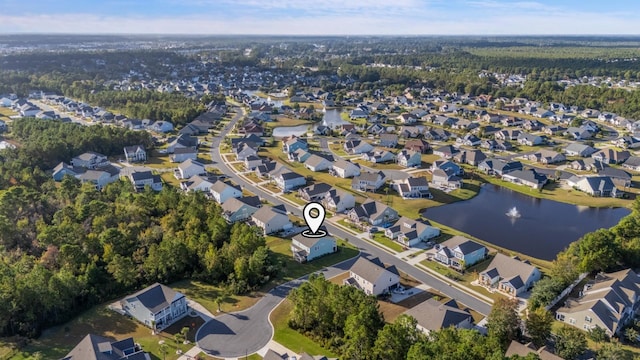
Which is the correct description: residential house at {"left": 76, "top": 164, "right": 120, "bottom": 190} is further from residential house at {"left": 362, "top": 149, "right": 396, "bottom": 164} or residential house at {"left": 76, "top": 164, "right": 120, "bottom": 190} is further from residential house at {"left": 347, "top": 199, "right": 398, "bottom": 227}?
residential house at {"left": 362, "top": 149, "right": 396, "bottom": 164}

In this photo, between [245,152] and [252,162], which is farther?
[245,152]

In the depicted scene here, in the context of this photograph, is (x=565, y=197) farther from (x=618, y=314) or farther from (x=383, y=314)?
(x=383, y=314)

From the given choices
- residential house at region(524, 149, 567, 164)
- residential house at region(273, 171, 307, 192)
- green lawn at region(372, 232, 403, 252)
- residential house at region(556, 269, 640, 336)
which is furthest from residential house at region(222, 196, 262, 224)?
residential house at region(524, 149, 567, 164)

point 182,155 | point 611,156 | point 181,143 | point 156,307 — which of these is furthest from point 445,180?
point 181,143

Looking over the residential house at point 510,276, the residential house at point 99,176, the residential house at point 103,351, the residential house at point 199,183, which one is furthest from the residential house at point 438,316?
the residential house at point 99,176

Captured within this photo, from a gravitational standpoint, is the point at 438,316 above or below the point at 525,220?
above

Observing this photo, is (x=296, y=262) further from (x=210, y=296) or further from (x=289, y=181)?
(x=289, y=181)

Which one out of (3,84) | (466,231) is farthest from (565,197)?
(3,84)
